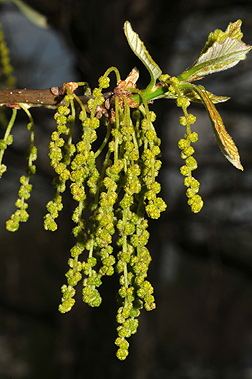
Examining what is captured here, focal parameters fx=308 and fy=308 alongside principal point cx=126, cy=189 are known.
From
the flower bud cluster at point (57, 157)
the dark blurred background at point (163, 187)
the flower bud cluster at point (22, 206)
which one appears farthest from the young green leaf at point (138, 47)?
the dark blurred background at point (163, 187)

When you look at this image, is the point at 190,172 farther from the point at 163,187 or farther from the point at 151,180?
the point at 163,187

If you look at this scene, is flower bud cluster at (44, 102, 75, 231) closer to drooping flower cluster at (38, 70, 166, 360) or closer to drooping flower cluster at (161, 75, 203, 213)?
drooping flower cluster at (38, 70, 166, 360)

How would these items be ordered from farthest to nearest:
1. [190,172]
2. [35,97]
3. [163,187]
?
1. [163,187]
2. [35,97]
3. [190,172]

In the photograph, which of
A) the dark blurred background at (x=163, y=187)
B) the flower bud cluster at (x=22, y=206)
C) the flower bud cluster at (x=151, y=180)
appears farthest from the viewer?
the dark blurred background at (x=163, y=187)

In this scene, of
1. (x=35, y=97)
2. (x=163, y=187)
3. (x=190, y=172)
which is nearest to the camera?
(x=190, y=172)

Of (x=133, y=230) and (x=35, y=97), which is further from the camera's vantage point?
(x=35, y=97)

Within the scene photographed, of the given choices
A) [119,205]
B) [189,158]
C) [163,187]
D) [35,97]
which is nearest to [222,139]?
[189,158]

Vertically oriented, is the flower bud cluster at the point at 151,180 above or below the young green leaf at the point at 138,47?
below

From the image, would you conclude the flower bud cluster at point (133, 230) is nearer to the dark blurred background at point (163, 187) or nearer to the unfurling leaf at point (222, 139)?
the unfurling leaf at point (222, 139)

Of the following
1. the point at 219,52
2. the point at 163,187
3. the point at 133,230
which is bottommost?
the point at 133,230

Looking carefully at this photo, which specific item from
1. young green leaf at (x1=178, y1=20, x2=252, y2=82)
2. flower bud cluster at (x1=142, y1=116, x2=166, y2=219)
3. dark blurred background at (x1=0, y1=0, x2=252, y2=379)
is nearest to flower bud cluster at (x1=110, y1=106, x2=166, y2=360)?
flower bud cluster at (x1=142, y1=116, x2=166, y2=219)
